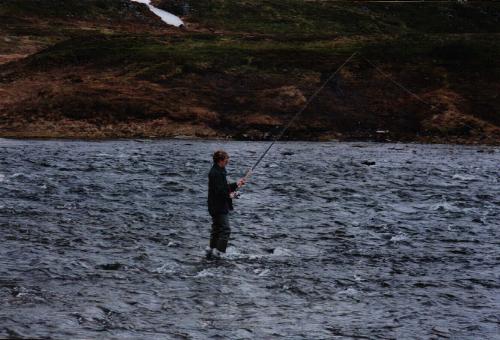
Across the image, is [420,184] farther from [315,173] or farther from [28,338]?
[28,338]

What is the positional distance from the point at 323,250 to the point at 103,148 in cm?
2171

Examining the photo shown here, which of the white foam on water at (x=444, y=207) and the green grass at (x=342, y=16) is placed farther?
the green grass at (x=342, y=16)

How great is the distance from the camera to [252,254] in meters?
16.9

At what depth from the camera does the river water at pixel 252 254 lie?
477 inches

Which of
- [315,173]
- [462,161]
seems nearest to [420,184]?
[315,173]

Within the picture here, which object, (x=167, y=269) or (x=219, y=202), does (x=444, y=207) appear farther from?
(x=167, y=269)

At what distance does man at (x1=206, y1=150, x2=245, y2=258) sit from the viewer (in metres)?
16.8

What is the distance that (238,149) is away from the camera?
37969mm

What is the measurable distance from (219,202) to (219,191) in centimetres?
29

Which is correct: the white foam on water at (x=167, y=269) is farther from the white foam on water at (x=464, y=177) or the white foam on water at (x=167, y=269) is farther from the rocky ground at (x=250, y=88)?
the rocky ground at (x=250, y=88)

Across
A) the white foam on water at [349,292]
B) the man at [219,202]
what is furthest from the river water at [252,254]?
the man at [219,202]

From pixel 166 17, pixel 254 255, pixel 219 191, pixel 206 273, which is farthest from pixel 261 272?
pixel 166 17

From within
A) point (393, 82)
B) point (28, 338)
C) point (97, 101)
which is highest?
point (393, 82)

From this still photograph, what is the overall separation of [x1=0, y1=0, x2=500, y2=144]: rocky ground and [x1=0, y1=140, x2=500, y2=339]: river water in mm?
13099
